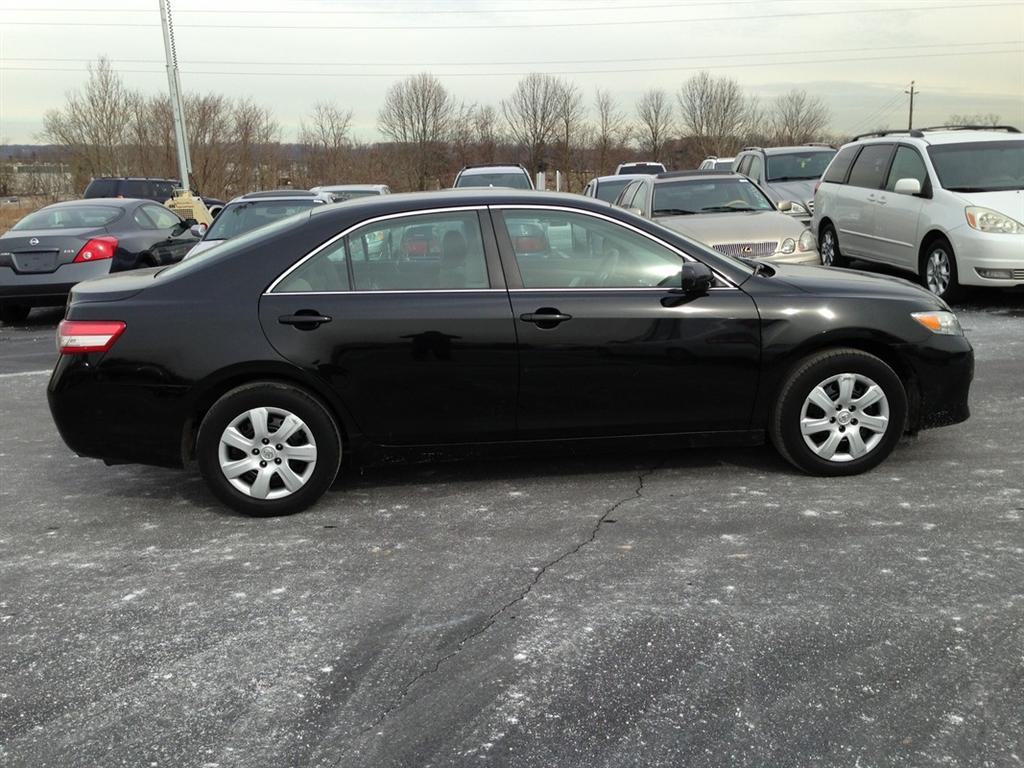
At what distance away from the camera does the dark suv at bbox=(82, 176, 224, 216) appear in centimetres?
2672

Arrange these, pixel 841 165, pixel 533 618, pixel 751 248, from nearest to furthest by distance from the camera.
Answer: pixel 533 618 → pixel 751 248 → pixel 841 165

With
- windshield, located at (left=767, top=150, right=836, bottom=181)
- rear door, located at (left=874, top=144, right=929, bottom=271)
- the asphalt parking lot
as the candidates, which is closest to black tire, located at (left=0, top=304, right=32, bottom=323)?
the asphalt parking lot

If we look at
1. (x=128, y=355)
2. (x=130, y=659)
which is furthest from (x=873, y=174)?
(x=130, y=659)

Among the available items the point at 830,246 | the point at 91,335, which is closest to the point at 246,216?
the point at 91,335

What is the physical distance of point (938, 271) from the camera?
1108cm

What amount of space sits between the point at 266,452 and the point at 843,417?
292cm

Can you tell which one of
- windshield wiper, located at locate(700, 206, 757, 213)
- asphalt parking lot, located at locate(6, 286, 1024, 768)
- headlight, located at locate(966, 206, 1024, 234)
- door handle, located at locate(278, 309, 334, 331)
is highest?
windshield wiper, located at locate(700, 206, 757, 213)

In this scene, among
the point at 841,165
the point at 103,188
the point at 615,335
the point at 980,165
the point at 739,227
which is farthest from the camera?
the point at 103,188

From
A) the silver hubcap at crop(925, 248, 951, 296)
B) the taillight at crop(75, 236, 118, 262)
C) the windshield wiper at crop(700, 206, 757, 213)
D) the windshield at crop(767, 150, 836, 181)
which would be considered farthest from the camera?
the windshield at crop(767, 150, 836, 181)

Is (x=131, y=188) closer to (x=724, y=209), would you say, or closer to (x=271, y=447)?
(x=724, y=209)

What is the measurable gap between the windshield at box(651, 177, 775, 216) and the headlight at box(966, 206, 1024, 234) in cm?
214

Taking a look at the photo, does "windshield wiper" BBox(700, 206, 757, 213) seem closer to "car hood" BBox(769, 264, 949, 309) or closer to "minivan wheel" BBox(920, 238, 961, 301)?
"minivan wheel" BBox(920, 238, 961, 301)

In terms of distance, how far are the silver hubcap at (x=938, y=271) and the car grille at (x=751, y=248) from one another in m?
2.01

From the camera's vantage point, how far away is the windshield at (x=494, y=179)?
57.4 ft
